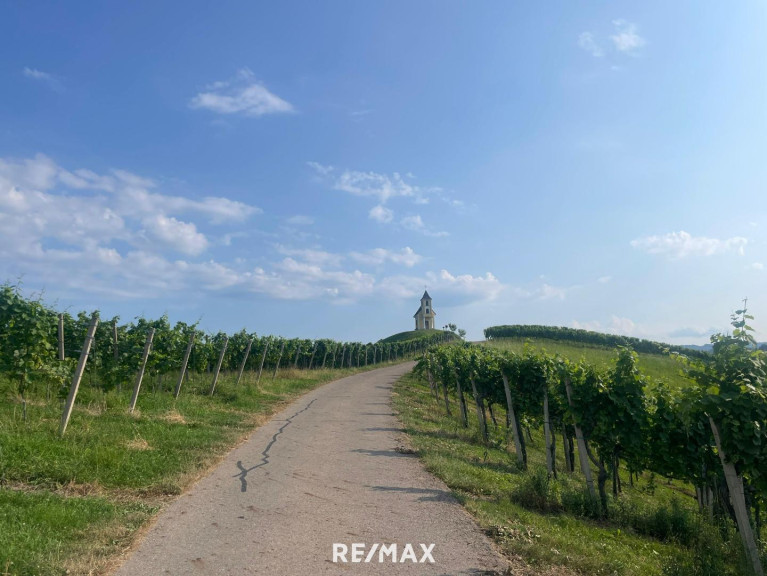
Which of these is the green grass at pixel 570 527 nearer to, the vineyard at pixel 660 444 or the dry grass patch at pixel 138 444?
the vineyard at pixel 660 444

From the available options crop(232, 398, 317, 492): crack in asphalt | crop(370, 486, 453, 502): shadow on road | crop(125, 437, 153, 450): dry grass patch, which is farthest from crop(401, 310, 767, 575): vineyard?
crop(125, 437, 153, 450): dry grass patch

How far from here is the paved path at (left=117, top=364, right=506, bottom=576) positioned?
5.29 m

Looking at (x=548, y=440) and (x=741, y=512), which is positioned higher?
(x=741, y=512)

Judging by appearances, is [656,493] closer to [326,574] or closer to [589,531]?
[589,531]

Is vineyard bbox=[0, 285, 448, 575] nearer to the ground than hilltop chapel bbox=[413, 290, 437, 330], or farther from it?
nearer to the ground

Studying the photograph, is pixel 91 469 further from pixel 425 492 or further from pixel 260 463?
pixel 425 492

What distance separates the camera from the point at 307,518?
6.71m

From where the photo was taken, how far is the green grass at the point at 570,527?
5.97 meters

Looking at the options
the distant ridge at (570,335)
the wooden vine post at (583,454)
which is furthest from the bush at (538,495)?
the distant ridge at (570,335)

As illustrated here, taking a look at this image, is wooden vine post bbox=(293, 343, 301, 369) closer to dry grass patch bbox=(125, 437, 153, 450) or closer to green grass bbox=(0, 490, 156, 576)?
dry grass patch bbox=(125, 437, 153, 450)

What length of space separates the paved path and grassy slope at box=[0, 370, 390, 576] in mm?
398

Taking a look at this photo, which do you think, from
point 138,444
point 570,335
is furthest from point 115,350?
point 570,335

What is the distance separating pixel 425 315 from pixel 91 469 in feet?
338

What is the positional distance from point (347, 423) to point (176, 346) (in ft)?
23.9
